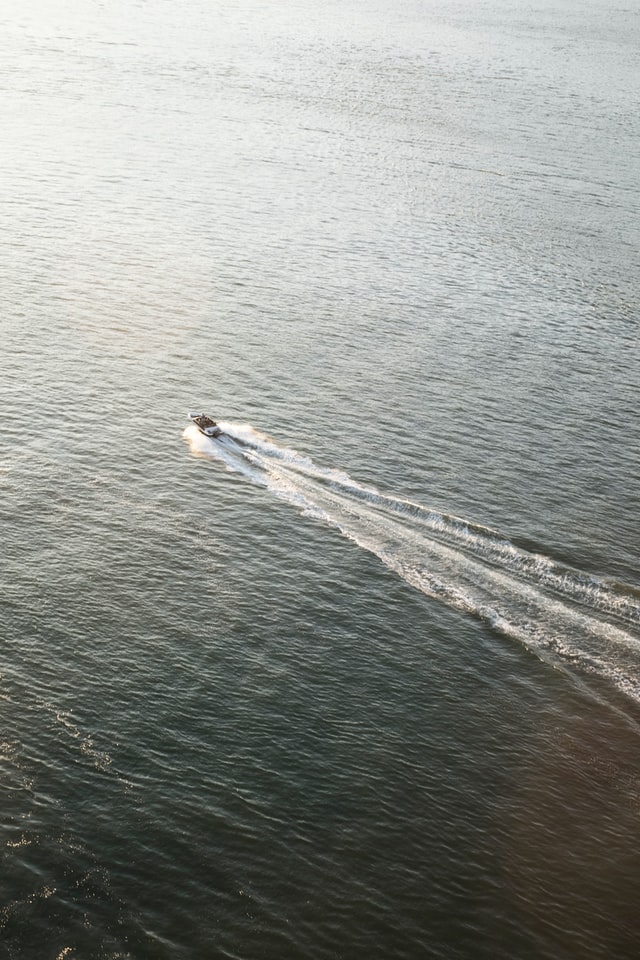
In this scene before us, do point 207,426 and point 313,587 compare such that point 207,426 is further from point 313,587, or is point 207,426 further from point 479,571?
point 479,571

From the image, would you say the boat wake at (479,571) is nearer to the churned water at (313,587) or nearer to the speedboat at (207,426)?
the churned water at (313,587)

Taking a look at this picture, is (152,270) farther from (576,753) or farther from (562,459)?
(576,753)

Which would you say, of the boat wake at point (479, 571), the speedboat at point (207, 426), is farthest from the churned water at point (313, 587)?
the speedboat at point (207, 426)

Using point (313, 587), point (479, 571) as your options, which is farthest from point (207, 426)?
point (479, 571)

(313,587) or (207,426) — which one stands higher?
(207,426)

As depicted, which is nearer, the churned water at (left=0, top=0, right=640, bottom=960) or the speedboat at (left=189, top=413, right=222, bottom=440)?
the churned water at (left=0, top=0, right=640, bottom=960)

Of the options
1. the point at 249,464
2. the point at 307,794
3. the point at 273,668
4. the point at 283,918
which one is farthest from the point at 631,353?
the point at 283,918

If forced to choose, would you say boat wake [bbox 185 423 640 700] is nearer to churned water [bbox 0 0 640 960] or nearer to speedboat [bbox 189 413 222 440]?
churned water [bbox 0 0 640 960]

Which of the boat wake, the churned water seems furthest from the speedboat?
the boat wake
